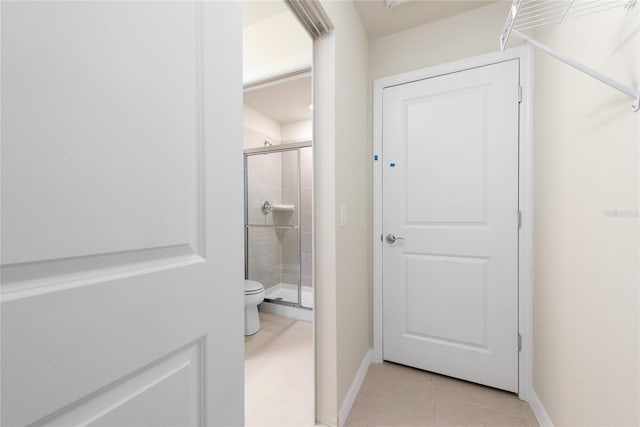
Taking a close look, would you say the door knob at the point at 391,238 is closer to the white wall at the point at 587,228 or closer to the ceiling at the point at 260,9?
the white wall at the point at 587,228

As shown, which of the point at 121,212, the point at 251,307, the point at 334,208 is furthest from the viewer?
the point at 251,307

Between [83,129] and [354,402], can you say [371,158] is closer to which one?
[354,402]

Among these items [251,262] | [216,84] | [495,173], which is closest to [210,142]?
[216,84]

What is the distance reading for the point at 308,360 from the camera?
1.90 m

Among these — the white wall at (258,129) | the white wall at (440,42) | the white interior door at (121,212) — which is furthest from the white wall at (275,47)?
the white interior door at (121,212)

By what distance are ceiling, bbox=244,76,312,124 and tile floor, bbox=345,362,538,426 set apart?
238 centimetres

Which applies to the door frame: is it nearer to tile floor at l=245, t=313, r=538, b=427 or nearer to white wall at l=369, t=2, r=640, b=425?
white wall at l=369, t=2, r=640, b=425

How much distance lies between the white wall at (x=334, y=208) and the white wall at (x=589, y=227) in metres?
0.99

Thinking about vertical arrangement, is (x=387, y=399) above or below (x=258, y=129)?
below

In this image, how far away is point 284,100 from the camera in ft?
9.01

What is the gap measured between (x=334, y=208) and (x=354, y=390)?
3.63 ft

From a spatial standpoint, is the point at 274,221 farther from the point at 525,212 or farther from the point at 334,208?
the point at 525,212

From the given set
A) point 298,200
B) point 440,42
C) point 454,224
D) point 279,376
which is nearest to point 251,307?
point 279,376

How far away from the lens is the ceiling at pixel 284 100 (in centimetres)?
244
